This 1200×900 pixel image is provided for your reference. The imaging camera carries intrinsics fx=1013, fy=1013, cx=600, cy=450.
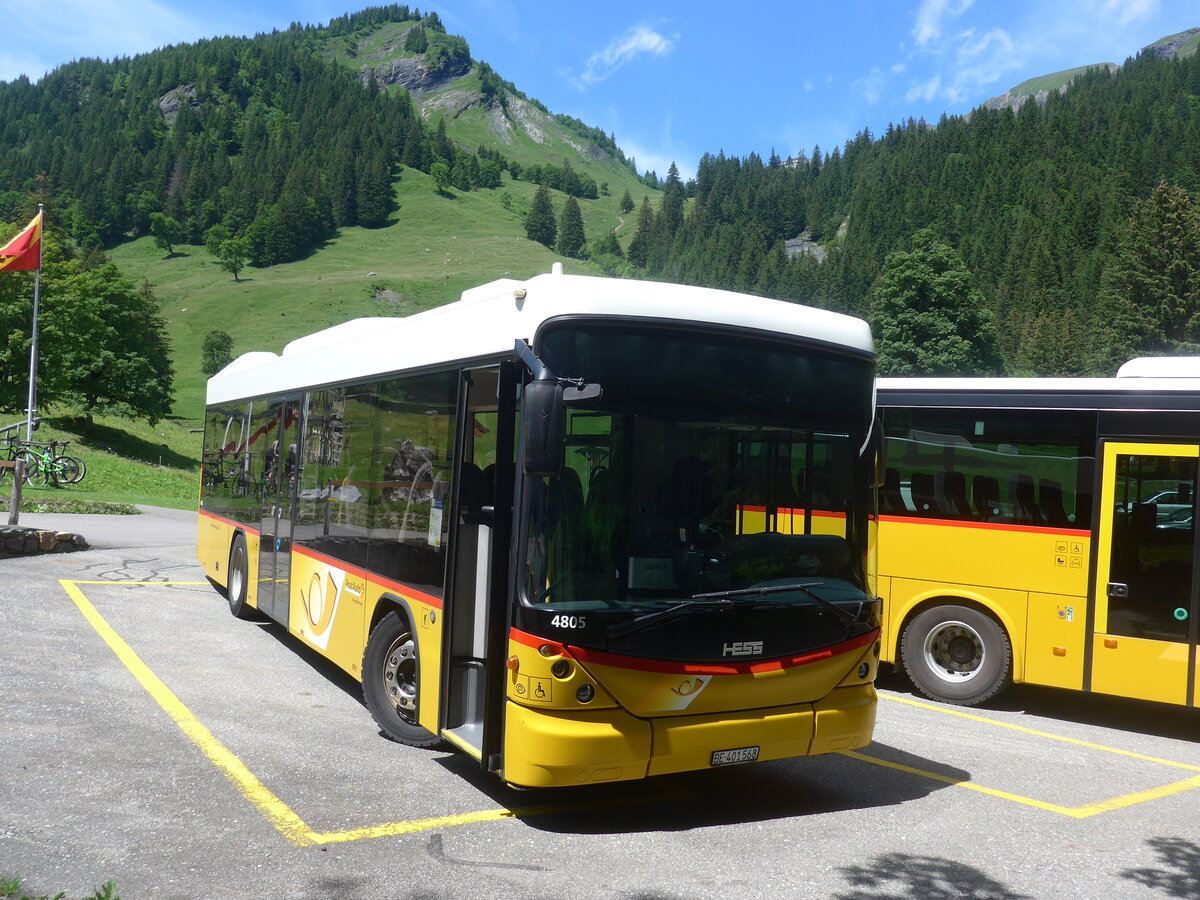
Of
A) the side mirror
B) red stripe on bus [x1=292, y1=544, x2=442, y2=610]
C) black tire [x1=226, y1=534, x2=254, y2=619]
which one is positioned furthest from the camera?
black tire [x1=226, y1=534, x2=254, y2=619]

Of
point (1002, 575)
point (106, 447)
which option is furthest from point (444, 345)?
point (106, 447)

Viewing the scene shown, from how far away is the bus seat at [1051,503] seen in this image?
8.55m

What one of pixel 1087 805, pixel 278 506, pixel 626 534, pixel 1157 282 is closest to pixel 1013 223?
pixel 1157 282

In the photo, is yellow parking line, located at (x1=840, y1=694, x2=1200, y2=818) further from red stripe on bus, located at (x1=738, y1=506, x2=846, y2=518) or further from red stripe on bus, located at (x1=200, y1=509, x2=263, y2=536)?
red stripe on bus, located at (x1=200, y1=509, x2=263, y2=536)

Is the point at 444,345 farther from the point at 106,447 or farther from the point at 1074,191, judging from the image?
the point at 1074,191

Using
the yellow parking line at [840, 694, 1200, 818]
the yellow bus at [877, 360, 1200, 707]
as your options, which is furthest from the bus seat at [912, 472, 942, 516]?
the yellow parking line at [840, 694, 1200, 818]

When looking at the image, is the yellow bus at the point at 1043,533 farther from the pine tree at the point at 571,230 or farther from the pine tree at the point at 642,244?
the pine tree at the point at 571,230

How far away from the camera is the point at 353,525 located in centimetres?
748

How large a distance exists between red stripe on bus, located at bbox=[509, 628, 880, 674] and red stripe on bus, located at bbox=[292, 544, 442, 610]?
1.09m

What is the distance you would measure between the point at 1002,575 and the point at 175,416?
76.3 metres

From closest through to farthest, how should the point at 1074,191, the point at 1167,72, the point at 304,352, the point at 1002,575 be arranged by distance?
the point at 1002,575 < the point at 304,352 < the point at 1074,191 < the point at 1167,72

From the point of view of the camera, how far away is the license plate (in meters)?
5.32

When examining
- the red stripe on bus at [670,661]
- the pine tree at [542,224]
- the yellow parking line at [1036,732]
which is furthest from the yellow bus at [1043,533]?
the pine tree at [542,224]

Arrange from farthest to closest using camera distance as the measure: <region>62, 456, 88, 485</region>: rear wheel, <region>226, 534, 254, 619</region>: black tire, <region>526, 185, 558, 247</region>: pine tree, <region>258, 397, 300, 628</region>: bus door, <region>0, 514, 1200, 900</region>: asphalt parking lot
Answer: <region>526, 185, 558, 247</region>: pine tree < <region>62, 456, 88, 485</region>: rear wheel < <region>226, 534, 254, 619</region>: black tire < <region>258, 397, 300, 628</region>: bus door < <region>0, 514, 1200, 900</region>: asphalt parking lot
